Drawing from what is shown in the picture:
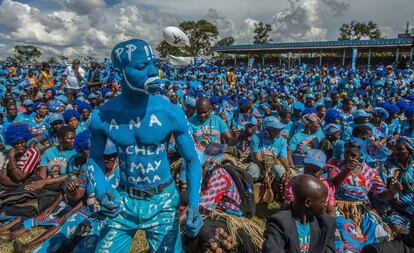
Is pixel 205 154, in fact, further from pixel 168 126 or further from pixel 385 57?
pixel 385 57

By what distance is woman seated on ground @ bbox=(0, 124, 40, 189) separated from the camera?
4191 millimetres

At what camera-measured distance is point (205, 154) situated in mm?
3949

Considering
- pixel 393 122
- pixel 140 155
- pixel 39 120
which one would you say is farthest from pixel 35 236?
pixel 393 122

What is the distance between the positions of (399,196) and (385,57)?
31290mm

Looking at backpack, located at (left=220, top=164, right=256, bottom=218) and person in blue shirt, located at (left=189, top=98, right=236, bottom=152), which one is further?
person in blue shirt, located at (left=189, top=98, right=236, bottom=152)

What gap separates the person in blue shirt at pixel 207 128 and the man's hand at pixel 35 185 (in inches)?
86.2

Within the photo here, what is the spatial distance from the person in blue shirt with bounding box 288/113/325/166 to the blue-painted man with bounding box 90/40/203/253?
10.7 feet

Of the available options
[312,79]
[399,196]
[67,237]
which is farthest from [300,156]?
[312,79]

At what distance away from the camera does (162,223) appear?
92.8 inches

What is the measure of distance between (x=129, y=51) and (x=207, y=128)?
10.7 feet

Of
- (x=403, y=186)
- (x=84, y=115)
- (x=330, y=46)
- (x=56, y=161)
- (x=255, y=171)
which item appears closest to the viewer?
(x=403, y=186)

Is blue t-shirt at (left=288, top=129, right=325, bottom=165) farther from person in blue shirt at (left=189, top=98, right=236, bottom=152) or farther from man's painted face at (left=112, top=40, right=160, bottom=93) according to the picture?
man's painted face at (left=112, top=40, right=160, bottom=93)

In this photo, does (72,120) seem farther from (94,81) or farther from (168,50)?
(168,50)

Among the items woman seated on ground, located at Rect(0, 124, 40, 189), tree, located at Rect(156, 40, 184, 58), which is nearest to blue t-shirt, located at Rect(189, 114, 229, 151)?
woman seated on ground, located at Rect(0, 124, 40, 189)
